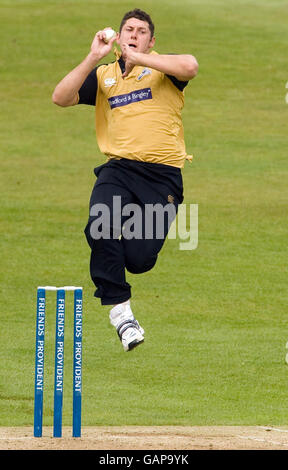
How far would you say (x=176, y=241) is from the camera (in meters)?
19.5

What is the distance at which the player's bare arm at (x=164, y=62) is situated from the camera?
800cm

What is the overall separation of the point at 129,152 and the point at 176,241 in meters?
11.2

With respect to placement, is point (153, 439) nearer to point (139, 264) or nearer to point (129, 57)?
point (139, 264)

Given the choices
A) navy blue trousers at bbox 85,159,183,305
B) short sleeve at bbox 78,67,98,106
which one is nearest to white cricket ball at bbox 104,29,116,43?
short sleeve at bbox 78,67,98,106

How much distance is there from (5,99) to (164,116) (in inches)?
810

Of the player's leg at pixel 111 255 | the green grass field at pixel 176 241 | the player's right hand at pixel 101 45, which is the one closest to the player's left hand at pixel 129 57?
the player's right hand at pixel 101 45

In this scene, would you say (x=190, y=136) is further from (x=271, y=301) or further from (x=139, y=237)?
(x=139, y=237)

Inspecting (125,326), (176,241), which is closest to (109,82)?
(125,326)

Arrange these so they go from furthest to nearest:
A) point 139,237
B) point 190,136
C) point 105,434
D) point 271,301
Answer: point 190,136, point 271,301, point 105,434, point 139,237

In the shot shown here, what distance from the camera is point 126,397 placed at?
12016mm

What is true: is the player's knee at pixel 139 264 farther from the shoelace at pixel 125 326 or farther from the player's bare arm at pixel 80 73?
the player's bare arm at pixel 80 73

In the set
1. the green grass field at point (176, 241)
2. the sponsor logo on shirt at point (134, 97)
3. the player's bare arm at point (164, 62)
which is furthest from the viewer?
the green grass field at point (176, 241)

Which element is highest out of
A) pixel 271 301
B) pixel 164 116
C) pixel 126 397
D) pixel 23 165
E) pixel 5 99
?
pixel 5 99

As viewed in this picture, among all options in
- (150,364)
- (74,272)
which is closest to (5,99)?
(74,272)
